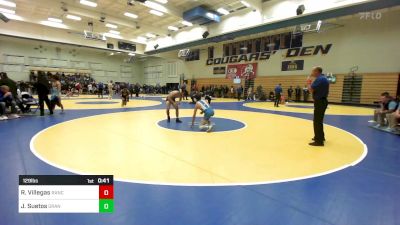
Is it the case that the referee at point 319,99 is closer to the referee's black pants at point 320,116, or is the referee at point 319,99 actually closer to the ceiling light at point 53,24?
the referee's black pants at point 320,116

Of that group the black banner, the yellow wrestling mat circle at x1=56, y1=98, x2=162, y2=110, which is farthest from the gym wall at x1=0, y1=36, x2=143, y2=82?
the black banner

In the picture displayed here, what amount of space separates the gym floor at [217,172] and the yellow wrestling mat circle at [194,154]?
0.02 meters

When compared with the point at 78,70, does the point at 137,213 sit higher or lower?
lower

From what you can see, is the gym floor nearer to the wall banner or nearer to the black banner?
the black banner

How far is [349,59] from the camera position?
16156mm

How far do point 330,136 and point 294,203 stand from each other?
4152 mm

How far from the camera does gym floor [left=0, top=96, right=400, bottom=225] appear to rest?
7.24ft

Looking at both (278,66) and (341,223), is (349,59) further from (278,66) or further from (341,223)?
(341,223)

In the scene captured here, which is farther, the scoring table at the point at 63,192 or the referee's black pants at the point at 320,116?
the referee's black pants at the point at 320,116

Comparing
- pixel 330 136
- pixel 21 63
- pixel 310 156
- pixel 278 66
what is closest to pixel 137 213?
→ pixel 310 156

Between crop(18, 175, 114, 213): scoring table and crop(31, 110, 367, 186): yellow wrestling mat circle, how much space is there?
104 cm

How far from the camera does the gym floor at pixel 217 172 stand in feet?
7.24

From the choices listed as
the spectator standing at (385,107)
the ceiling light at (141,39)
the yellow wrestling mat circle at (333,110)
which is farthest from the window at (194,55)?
the spectator standing at (385,107)

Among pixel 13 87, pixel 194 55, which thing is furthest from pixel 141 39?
pixel 13 87
